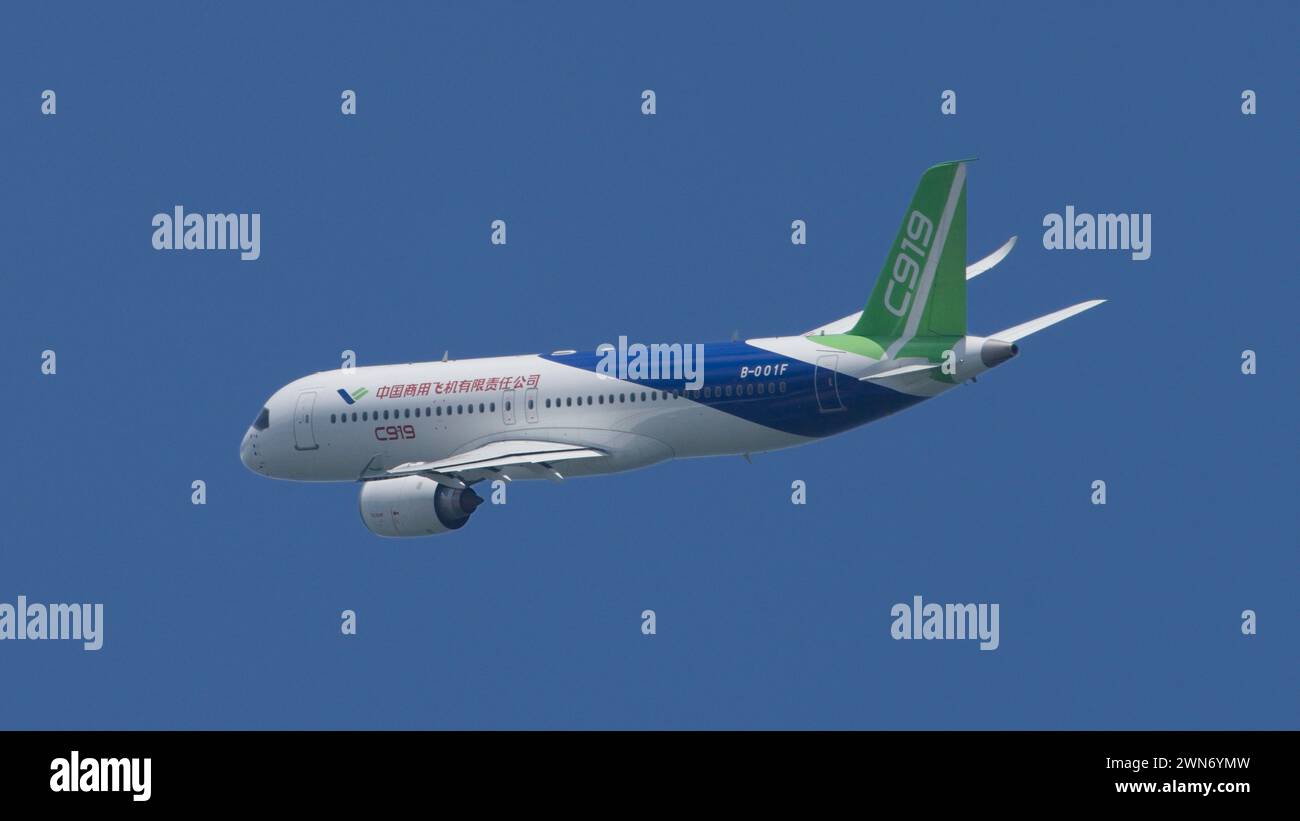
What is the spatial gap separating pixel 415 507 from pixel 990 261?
16.6 metres

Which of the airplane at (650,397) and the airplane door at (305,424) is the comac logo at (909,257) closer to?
the airplane at (650,397)

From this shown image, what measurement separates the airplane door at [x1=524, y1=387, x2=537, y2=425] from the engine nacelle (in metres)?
2.42

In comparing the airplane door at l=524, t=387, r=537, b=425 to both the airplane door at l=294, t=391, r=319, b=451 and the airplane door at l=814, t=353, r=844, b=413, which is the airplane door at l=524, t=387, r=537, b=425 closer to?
the airplane door at l=294, t=391, r=319, b=451

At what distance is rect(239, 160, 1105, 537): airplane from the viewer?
60031mm

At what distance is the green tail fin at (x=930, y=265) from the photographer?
196ft

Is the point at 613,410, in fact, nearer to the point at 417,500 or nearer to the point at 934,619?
the point at 417,500

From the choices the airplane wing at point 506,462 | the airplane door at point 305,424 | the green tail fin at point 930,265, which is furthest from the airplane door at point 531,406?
the green tail fin at point 930,265

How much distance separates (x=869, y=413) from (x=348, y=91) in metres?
15.5

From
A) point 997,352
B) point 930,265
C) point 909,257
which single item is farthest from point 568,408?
point 997,352

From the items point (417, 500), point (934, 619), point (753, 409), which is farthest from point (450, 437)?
point (934, 619)

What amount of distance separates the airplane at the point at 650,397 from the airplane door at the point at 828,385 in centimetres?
3

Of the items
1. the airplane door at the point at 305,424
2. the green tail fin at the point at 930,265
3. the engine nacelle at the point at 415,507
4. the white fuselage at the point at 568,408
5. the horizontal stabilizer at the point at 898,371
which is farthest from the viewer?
the airplane door at the point at 305,424

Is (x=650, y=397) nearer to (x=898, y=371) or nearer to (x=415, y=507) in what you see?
(x=898, y=371)

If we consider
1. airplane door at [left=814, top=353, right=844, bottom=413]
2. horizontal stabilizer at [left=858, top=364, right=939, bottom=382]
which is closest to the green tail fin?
horizontal stabilizer at [left=858, top=364, right=939, bottom=382]
